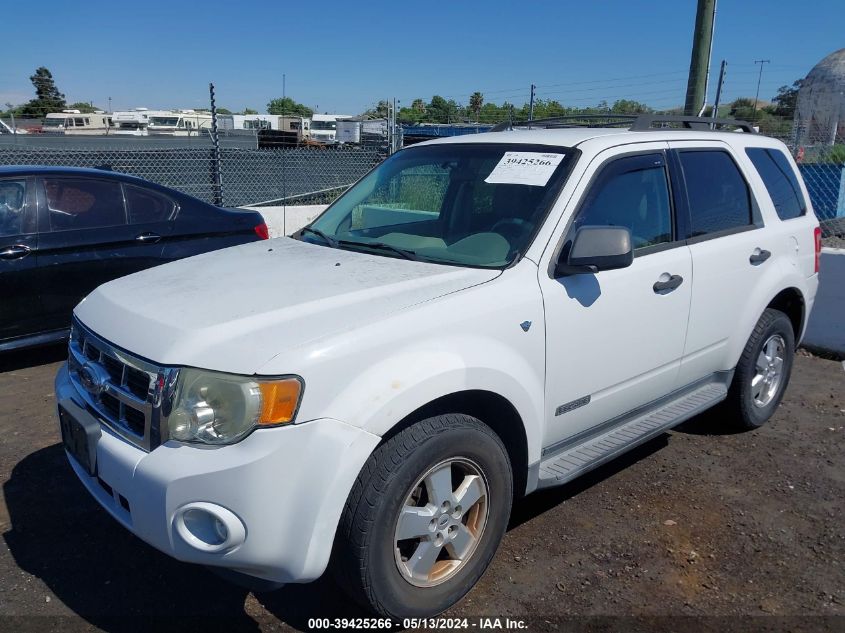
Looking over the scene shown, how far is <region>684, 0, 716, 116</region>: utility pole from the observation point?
24.6 feet

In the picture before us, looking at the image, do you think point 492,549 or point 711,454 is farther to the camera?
point 711,454

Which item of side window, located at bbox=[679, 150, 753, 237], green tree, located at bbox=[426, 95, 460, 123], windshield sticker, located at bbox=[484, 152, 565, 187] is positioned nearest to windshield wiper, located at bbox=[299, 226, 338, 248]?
windshield sticker, located at bbox=[484, 152, 565, 187]

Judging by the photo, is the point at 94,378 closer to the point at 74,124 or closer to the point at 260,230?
the point at 260,230

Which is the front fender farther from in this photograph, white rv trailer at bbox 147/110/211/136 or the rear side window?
white rv trailer at bbox 147/110/211/136

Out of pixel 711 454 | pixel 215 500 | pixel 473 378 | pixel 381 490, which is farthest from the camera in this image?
pixel 711 454

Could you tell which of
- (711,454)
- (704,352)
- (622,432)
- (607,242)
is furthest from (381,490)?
(711,454)

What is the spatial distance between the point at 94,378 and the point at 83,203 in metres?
3.72

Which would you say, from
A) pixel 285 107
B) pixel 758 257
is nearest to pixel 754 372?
pixel 758 257

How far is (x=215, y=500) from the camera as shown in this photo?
7.43ft

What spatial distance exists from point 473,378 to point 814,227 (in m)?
3.42

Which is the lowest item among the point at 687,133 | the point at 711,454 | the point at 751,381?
the point at 711,454

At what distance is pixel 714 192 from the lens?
4094mm

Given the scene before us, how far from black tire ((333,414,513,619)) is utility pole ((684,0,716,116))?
603 centimetres

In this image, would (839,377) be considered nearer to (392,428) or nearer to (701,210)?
(701,210)
